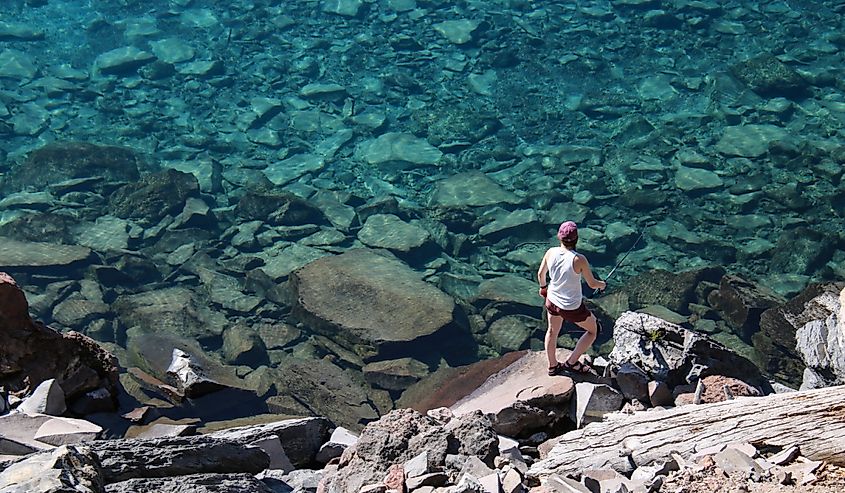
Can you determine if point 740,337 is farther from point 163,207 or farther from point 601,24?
point 601,24

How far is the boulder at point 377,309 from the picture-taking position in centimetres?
1061

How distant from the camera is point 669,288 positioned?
11547 millimetres

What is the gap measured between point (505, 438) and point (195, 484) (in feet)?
7.37

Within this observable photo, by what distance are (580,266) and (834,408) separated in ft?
6.47

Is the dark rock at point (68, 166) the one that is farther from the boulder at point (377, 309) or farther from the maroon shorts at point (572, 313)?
the maroon shorts at point (572, 313)

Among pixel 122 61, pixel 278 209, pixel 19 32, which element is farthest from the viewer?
pixel 19 32

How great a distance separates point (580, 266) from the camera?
19.6 ft

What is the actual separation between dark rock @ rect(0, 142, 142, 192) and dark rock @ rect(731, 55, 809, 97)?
522 inches

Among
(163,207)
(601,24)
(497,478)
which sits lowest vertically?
(163,207)

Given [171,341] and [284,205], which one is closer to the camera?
[171,341]

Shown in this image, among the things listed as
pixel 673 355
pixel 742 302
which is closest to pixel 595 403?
pixel 673 355

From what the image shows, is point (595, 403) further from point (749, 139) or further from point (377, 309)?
point (749, 139)

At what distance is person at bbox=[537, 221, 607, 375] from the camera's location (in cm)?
595

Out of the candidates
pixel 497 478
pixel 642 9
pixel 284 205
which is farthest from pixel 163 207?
pixel 642 9
